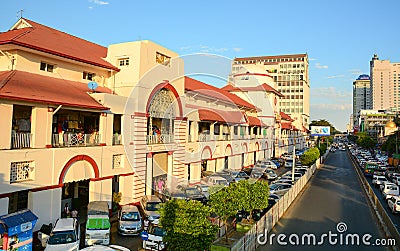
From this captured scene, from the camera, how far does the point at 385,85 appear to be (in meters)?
179

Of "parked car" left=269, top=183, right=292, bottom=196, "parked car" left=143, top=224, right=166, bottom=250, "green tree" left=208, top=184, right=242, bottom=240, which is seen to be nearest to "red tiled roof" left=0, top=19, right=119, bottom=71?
"parked car" left=143, top=224, right=166, bottom=250

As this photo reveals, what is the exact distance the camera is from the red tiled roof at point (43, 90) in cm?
1452

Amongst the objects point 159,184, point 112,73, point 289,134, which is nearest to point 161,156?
point 159,184

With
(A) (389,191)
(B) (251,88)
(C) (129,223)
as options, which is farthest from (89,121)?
(B) (251,88)

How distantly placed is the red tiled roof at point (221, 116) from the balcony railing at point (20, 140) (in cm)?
1652

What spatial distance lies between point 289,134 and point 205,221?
204 ft

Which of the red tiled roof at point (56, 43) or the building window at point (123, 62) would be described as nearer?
the red tiled roof at point (56, 43)

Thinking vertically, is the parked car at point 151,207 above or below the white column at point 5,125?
below

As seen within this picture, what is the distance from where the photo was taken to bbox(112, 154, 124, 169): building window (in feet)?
68.9

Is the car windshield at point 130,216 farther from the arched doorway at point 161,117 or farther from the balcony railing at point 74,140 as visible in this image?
the arched doorway at point 161,117

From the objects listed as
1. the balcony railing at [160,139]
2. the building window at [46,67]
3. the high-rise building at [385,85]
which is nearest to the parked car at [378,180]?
the balcony railing at [160,139]

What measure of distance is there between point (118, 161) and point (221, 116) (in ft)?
54.3
